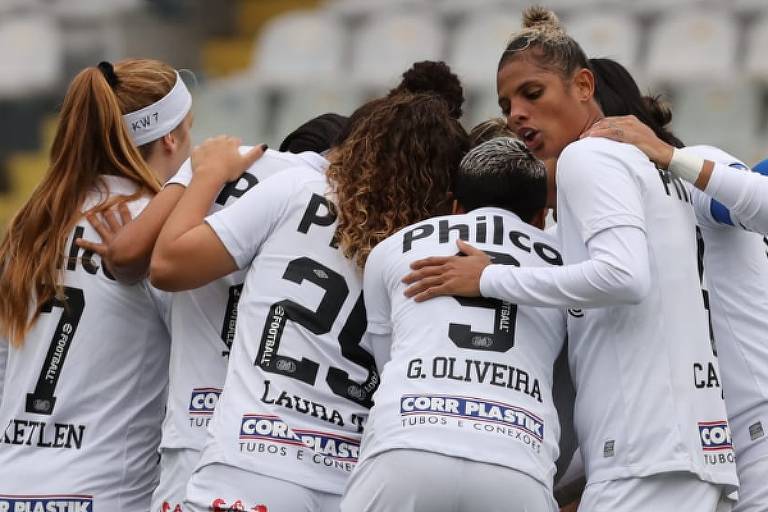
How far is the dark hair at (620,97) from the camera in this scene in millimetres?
3223

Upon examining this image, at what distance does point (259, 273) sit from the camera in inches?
121

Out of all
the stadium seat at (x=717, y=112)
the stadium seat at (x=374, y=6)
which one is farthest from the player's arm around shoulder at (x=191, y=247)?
the stadium seat at (x=374, y=6)

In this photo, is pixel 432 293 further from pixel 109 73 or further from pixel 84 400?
pixel 109 73

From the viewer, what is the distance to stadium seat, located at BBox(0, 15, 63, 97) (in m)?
10.7

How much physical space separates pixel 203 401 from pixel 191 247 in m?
0.42

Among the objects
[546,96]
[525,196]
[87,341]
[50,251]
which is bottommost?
[87,341]

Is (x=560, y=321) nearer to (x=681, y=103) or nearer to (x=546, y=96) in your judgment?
(x=546, y=96)

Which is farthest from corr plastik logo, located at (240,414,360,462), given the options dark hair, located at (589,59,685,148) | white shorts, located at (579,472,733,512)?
dark hair, located at (589,59,685,148)

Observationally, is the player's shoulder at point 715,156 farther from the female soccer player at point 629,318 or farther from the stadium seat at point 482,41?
the stadium seat at point 482,41

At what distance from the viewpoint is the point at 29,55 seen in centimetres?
1098

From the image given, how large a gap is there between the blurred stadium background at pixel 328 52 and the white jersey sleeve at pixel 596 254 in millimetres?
5403

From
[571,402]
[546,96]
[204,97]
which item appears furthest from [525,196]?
[204,97]

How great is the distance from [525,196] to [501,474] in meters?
0.71

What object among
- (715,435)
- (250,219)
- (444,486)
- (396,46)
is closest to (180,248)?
(250,219)
